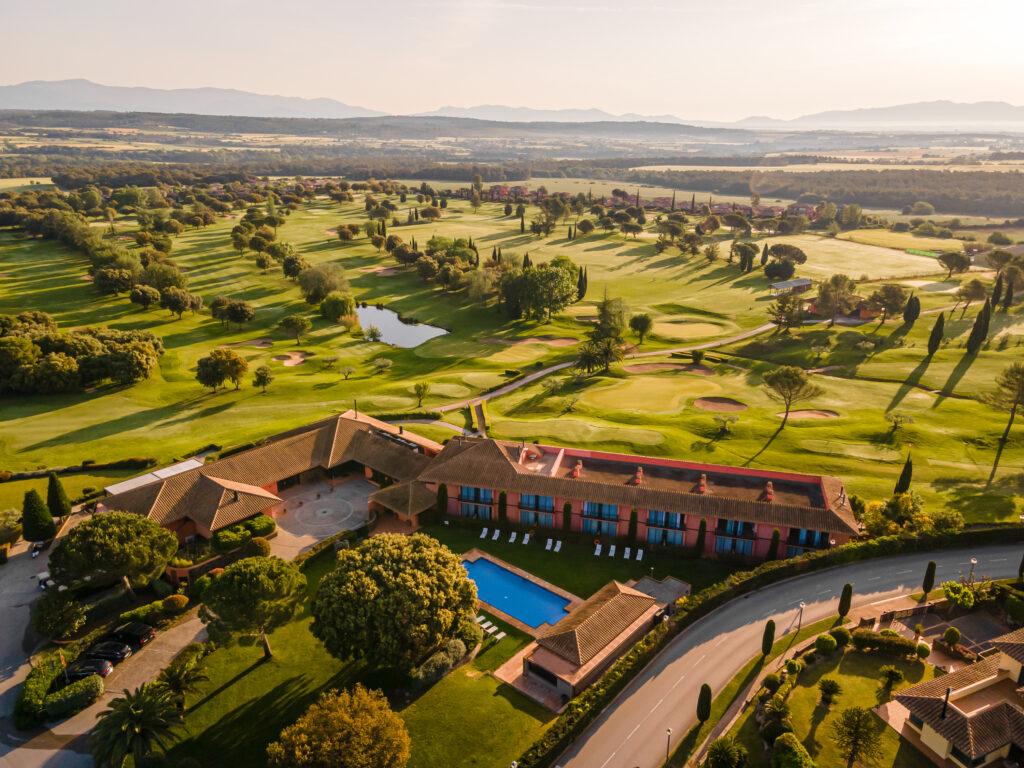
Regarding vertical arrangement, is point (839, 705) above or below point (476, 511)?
above

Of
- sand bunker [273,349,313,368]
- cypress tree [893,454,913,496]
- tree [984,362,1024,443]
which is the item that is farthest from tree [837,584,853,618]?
sand bunker [273,349,313,368]

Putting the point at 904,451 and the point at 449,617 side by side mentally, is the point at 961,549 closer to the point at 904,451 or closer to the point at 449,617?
the point at 904,451

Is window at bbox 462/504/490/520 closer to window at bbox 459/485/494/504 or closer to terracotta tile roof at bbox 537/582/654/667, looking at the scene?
window at bbox 459/485/494/504

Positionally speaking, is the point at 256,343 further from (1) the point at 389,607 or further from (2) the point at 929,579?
(2) the point at 929,579

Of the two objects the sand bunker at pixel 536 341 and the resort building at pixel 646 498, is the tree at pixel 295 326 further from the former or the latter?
the resort building at pixel 646 498

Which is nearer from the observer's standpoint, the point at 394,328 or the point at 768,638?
the point at 768,638

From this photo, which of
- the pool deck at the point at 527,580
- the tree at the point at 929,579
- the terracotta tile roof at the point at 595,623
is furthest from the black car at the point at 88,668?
the tree at the point at 929,579

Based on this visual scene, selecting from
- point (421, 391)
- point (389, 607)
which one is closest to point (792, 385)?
point (421, 391)

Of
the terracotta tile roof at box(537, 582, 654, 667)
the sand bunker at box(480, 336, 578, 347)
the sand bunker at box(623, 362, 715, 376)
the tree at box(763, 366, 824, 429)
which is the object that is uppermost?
the tree at box(763, 366, 824, 429)
